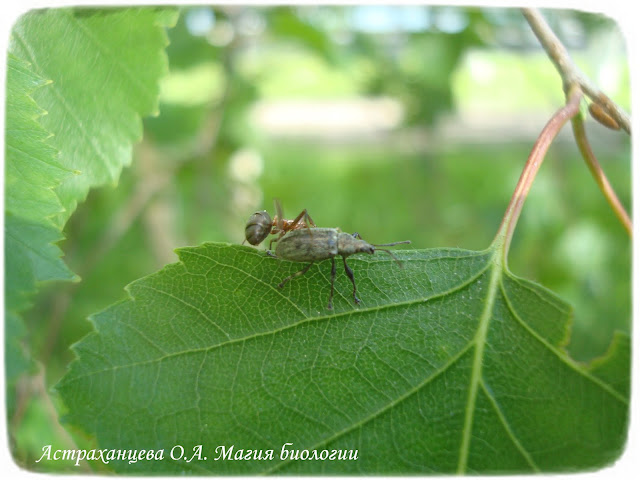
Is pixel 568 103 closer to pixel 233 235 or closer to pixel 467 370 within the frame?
pixel 467 370

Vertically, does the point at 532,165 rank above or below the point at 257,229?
above

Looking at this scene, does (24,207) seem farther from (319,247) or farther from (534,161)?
(534,161)

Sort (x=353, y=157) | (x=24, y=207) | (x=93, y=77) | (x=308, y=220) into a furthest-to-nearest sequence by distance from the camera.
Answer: (x=353, y=157) → (x=308, y=220) → (x=93, y=77) → (x=24, y=207)

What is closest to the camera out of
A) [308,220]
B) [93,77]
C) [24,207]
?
[24,207]

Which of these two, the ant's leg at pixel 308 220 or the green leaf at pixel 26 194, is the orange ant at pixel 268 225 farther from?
the green leaf at pixel 26 194

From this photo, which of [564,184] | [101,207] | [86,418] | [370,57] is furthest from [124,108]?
[564,184]

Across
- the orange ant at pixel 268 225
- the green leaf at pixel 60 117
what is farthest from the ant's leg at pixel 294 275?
the green leaf at pixel 60 117

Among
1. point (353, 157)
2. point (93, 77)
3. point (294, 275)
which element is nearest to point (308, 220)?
point (294, 275)
